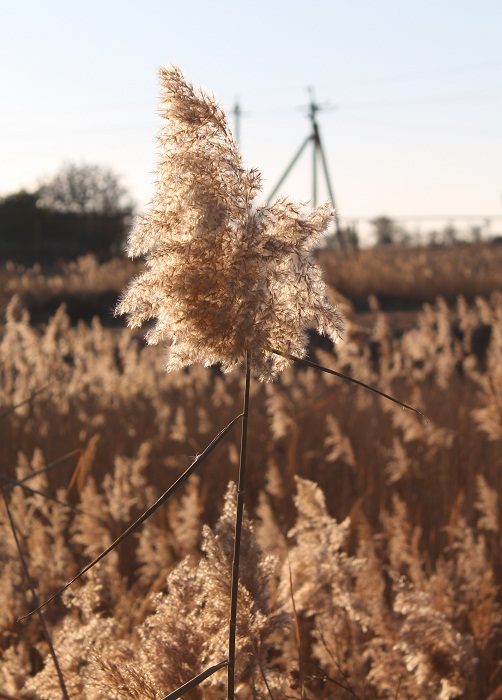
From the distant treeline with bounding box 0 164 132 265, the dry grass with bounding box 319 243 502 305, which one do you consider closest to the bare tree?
the distant treeline with bounding box 0 164 132 265

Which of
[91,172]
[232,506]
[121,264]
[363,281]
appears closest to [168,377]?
[232,506]

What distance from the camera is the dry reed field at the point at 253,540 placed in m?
1.27

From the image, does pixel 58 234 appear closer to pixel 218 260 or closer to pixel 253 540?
pixel 253 540

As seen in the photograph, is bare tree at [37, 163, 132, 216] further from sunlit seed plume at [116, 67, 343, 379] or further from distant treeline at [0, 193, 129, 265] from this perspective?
sunlit seed plume at [116, 67, 343, 379]

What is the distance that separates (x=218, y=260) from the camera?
1.01 metres

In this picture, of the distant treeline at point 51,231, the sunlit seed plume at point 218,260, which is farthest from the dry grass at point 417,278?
the sunlit seed plume at point 218,260

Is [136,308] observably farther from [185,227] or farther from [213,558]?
[213,558]

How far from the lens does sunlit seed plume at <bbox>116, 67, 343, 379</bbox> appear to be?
99 cm

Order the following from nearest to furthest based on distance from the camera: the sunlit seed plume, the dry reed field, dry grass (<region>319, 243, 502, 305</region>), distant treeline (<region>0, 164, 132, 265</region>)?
the sunlit seed plume → the dry reed field → dry grass (<region>319, 243, 502, 305</region>) → distant treeline (<region>0, 164, 132, 265</region>)

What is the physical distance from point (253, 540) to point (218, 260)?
20.1 inches

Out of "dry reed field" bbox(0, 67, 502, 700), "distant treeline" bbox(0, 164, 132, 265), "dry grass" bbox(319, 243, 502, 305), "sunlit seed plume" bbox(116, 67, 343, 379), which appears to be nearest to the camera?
"sunlit seed plume" bbox(116, 67, 343, 379)

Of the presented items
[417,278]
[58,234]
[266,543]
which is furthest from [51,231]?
[266,543]

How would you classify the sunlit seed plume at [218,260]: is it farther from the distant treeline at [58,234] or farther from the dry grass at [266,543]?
the distant treeline at [58,234]

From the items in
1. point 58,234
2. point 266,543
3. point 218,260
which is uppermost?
point 58,234
